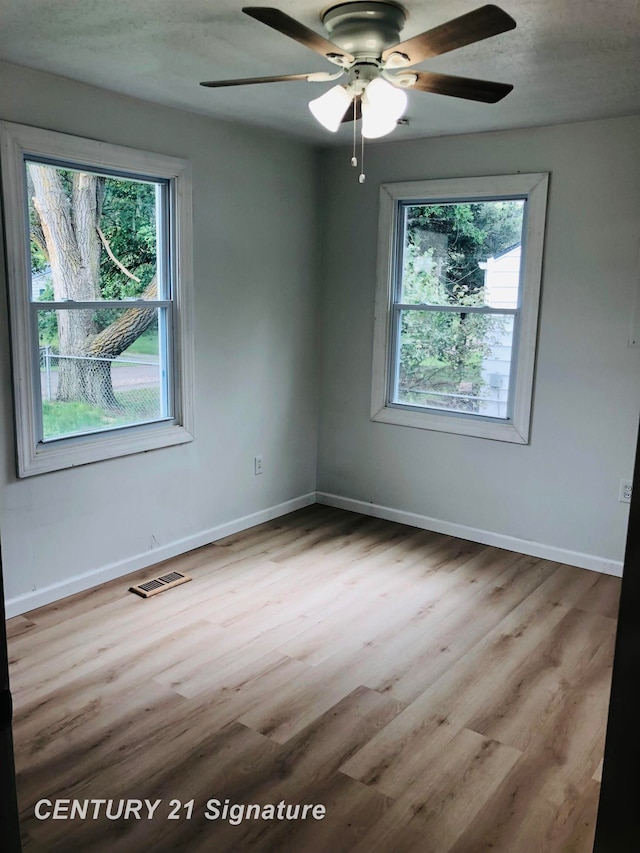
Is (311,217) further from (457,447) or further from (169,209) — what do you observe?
(457,447)

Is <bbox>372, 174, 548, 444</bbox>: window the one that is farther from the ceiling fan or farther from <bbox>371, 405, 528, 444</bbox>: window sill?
the ceiling fan

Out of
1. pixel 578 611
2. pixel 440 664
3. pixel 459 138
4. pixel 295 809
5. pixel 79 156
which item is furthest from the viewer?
pixel 459 138

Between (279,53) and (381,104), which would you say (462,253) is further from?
(381,104)

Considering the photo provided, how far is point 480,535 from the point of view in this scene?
439 centimetres

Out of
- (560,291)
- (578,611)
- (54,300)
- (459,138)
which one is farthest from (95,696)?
(459,138)

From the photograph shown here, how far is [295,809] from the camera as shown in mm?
2133

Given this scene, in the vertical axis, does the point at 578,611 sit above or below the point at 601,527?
below

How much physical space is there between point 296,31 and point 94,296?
1.87 m

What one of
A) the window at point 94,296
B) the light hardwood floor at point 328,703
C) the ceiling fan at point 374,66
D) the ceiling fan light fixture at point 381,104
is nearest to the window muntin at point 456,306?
the light hardwood floor at point 328,703

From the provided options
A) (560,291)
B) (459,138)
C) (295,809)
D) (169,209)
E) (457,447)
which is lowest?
(295,809)

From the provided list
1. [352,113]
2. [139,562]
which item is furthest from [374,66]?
[139,562]

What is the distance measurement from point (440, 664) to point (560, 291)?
7.06ft

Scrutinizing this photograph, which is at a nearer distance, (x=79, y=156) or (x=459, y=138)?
(x=79, y=156)

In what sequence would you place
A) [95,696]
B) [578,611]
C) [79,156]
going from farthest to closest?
1. [578,611]
2. [79,156]
3. [95,696]
